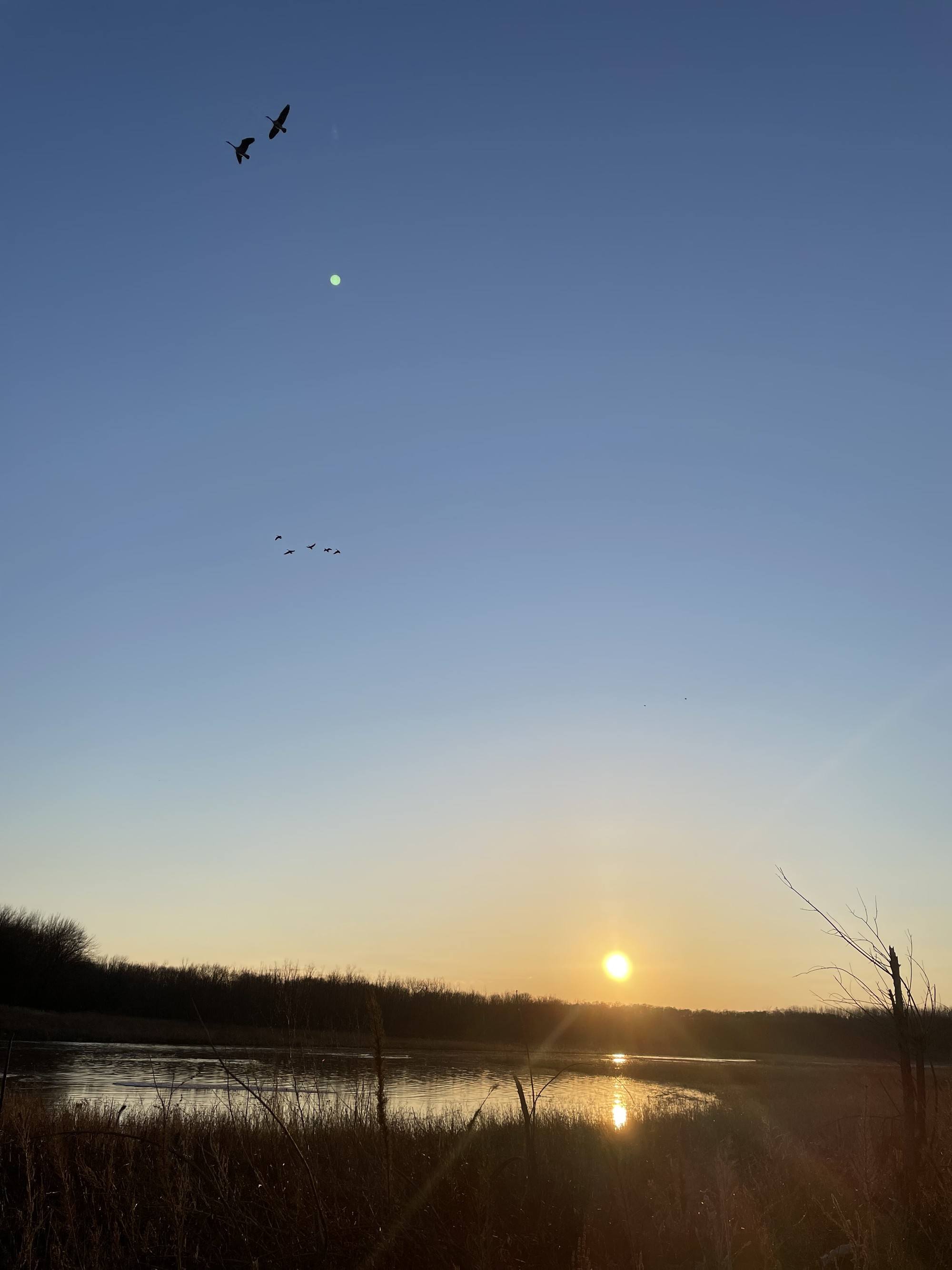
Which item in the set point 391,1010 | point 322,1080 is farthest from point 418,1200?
point 391,1010

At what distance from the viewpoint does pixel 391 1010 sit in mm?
78375

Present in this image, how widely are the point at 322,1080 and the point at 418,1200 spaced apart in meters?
27.4

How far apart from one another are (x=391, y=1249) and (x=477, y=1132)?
13103 mm

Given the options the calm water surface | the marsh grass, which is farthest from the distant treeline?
the marsh grass

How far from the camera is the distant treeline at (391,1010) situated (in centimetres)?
7375

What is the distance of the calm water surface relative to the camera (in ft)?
102

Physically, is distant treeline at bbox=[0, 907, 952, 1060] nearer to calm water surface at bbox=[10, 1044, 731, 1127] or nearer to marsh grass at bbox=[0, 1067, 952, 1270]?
calm water surface at bbox=[10, 1044, 731, 1127]

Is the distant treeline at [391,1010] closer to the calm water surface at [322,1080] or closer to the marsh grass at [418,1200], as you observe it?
the calm water surface at [322,1080]

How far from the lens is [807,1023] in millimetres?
88125

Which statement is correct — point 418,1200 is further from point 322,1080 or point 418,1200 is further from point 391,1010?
point 391,1010

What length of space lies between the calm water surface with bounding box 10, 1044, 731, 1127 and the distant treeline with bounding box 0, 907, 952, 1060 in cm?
1467

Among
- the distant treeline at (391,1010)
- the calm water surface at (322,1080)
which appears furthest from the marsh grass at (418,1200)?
the distant treeline at (391,1010)

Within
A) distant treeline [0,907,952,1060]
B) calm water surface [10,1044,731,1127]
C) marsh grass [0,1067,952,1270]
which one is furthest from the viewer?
distant treeline [0,907,952,1060]

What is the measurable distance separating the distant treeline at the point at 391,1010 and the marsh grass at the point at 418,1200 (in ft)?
170
